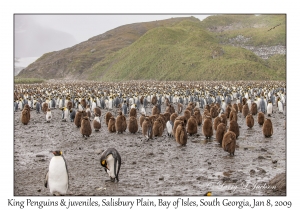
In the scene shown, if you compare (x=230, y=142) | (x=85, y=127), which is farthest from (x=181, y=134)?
(x=85, y=127)

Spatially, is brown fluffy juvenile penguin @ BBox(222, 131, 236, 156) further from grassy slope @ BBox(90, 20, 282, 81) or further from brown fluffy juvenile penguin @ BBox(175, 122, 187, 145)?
grassy slope @ BBox(90, 20, 282, 81)

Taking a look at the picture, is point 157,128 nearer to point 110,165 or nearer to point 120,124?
point 120,124

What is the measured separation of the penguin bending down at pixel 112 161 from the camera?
19.2 ft

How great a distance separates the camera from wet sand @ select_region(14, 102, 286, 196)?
5.80 metres

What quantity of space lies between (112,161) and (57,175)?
1.08 metres

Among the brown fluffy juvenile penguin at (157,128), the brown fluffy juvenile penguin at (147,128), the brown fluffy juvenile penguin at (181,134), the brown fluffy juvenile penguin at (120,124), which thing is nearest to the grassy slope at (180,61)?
the brown fluffy juvenile penguin at (120,124)

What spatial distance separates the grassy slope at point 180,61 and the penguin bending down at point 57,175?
48.0m

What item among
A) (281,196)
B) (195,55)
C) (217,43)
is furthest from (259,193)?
(217,43)

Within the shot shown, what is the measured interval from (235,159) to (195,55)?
190ft

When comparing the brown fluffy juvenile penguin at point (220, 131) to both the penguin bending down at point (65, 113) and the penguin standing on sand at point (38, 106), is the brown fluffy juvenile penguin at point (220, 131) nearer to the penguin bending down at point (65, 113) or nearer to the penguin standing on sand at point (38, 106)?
the penguin bending down at point (65, 113)

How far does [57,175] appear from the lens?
5227mm

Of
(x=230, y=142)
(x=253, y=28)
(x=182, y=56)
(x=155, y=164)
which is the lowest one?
(x=155, y=164)

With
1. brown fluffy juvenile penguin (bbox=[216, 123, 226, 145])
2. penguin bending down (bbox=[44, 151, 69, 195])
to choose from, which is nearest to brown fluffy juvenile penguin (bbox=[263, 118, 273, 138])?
brown fluffy juvenile penguin (bbox=[216, 123, 226, 145])

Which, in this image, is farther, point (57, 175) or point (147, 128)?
point (147, 128)
